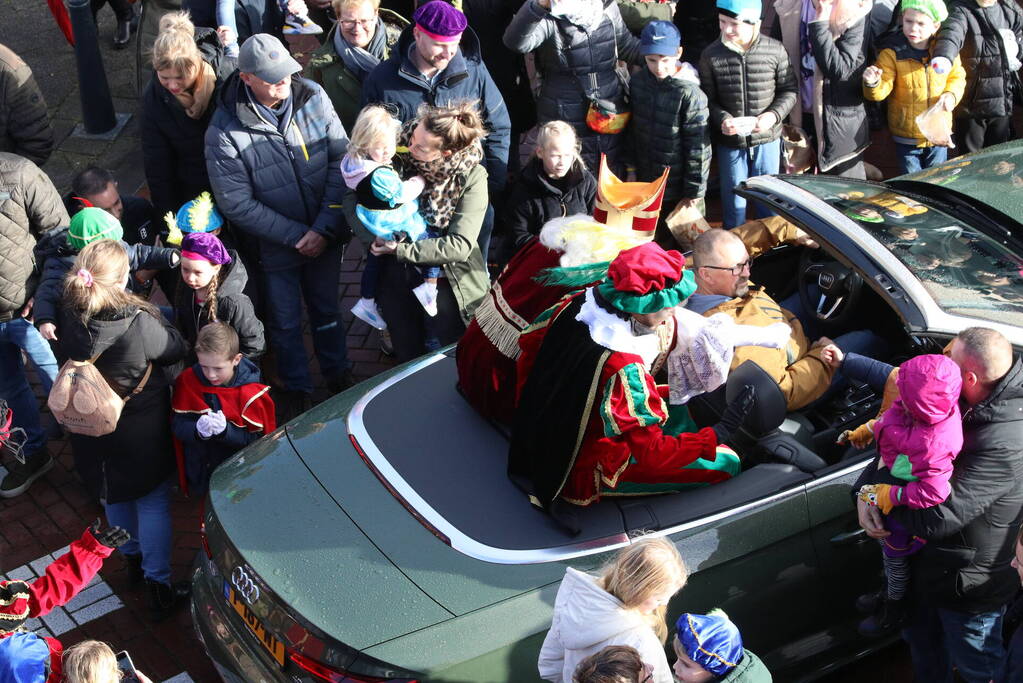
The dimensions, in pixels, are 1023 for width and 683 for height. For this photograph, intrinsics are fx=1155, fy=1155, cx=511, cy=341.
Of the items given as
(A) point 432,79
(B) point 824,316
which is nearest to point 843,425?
(B) point 824,316

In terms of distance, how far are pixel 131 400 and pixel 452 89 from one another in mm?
2552

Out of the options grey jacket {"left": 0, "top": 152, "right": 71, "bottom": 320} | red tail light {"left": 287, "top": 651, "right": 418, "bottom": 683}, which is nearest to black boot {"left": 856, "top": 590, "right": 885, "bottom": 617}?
red tail light {"left": 287, "top": 651, "right": 418, "bottom": 683}

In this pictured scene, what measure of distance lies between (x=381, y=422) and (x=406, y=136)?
6.06ft

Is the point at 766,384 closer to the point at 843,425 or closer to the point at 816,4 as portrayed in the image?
the point at 843,425

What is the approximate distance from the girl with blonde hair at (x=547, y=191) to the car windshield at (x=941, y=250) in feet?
4.24

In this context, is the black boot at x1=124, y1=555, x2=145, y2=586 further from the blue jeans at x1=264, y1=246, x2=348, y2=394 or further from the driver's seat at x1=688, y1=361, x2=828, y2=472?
the driver's seat at x1=688, y1=361, x2=828, y2=472

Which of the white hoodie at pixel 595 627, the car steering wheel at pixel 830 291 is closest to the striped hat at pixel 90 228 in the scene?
the white hoodie at pixel 595 627

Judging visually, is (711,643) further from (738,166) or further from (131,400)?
(738,166)

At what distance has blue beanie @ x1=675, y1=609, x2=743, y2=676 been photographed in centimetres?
356

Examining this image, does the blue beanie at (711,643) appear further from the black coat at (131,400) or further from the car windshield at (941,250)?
the black coat at (131,400)

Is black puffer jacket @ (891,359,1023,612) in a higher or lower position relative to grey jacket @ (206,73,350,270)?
lower

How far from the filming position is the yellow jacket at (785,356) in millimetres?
4883

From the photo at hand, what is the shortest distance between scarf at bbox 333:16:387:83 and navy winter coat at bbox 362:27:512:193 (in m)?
0.35

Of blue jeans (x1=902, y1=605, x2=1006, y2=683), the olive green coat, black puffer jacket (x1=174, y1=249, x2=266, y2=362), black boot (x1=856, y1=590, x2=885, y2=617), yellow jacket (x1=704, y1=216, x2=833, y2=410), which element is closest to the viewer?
blue jeans (x1=902, y1=605, x2=1006, y2=683)
